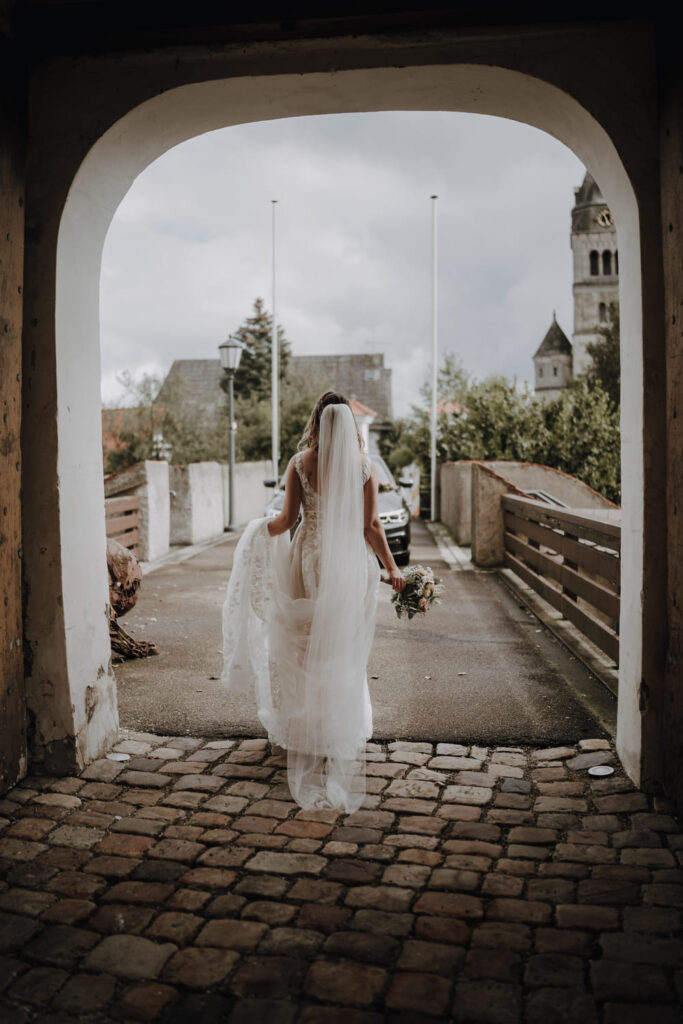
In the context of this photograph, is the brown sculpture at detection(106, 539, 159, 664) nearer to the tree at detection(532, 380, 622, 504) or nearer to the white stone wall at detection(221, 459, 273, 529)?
the white stone wall at detection(221, 459, 273, 529)

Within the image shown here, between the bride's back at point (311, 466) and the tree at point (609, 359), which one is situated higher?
the tree at point (609, 359)

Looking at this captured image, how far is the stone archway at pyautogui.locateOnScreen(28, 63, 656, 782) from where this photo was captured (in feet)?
13.5

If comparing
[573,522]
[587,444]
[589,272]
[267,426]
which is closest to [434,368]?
[267,426]

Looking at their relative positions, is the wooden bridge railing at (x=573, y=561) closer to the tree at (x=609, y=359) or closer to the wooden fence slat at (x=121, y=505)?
the wooden fence slat at (x=121, y=505)

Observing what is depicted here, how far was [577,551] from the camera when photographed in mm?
7680

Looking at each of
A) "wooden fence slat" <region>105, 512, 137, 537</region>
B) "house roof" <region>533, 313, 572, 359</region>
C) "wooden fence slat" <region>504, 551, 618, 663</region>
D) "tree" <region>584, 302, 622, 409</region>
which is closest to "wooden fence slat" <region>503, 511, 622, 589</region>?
"wooden fence slat" <region>504, 551, 618, 663</region>

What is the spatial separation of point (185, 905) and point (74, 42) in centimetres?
405

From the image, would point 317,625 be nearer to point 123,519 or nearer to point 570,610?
point 570,610

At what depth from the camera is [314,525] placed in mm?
4602

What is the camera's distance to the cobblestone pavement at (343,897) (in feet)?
8.25

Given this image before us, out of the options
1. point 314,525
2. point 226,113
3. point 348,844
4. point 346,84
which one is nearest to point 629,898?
point 348,844

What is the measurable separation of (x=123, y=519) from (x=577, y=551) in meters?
7.08

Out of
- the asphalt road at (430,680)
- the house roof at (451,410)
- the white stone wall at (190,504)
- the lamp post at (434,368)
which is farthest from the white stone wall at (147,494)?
the house roof at (451,410)

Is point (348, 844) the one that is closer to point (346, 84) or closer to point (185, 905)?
point (185, 905)
